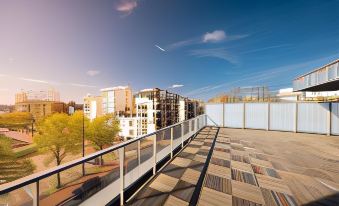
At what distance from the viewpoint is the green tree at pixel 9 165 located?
15.3 m

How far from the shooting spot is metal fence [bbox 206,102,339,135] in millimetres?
13281

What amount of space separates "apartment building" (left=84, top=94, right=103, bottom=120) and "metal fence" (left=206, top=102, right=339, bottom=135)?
59.7 meters

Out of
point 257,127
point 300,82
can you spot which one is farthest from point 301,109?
point 257,127

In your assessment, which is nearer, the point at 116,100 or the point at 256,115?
the point at 256,115

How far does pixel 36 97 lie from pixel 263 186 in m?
140

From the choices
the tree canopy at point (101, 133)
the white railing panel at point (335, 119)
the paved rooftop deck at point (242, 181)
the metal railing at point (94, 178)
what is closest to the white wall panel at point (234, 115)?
the white railing panel at point (335, 119)

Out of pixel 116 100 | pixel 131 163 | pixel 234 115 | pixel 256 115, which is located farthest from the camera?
pixel 116 100

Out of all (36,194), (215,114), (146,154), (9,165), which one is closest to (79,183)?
(36,194)

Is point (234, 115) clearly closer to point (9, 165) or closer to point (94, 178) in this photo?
point (94, 178)

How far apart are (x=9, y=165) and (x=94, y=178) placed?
64.9 feet

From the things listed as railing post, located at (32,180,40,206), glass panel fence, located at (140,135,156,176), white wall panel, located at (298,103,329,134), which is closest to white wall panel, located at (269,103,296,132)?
white wall panel, located at (298,103,329,134)

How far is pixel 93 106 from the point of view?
68125mm

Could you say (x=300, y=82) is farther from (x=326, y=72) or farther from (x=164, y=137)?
(x=164, y=137)

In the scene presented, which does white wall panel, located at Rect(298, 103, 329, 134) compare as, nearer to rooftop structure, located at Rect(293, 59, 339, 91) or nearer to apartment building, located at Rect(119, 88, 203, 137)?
rooftop structure, located at Rect(293, 59, 339, 91)
